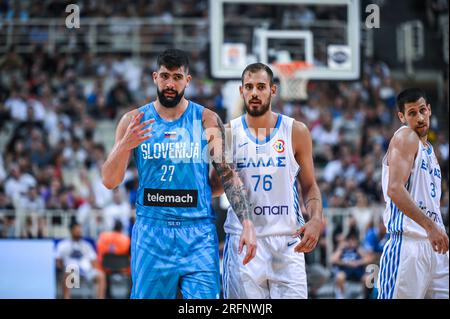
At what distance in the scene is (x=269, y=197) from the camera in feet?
23.6

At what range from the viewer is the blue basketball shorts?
6.79 meters

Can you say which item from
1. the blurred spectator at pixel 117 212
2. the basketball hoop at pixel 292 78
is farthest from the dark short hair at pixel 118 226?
the basketball hoop at pixel 292 78

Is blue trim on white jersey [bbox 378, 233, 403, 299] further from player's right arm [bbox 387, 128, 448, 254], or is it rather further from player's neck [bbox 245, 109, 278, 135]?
player's neck [bbox 245, 109, 278, 135]

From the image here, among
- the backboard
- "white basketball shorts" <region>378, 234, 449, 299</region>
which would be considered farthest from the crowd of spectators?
"white basketball shorts" <region>378, 234, 449, 299</region>

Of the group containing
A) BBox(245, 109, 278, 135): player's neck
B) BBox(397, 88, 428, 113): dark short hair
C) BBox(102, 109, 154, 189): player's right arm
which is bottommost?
BBox(102, 109, 154, 189): player's right arm

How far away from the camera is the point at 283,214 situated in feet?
23.5

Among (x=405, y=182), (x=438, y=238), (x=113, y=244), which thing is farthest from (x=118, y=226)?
(x=438, y=238)

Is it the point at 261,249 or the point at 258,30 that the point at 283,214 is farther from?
the point at 258,30

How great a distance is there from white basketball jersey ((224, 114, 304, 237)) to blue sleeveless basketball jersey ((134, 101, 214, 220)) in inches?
13.7

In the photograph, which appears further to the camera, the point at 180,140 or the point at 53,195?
the point at 53,195

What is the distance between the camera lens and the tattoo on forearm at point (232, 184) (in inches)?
273

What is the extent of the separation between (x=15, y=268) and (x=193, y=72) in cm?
937

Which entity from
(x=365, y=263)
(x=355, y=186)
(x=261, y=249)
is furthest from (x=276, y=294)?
(x=355, y=186)

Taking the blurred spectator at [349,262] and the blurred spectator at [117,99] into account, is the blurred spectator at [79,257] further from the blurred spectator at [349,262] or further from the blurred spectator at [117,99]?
the blurred spectator at [117,99]
